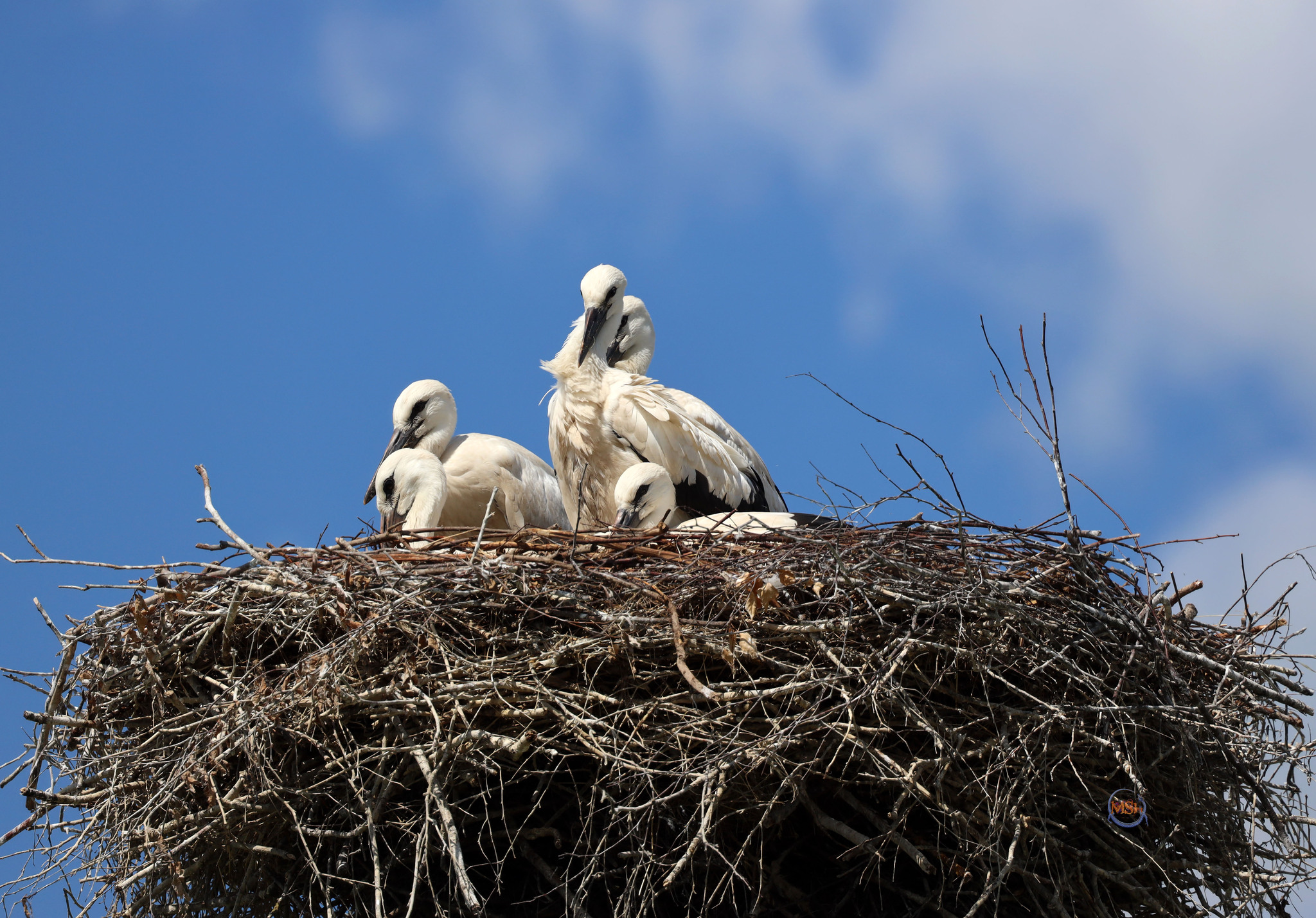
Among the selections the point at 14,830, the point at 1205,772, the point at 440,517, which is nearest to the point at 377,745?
the point at 14,830

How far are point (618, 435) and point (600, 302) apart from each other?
592mm

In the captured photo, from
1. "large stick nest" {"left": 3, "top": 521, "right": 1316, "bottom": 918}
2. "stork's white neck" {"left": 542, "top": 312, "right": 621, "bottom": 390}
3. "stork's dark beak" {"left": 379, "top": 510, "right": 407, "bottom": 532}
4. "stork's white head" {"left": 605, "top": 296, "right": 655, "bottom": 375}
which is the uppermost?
"stork's white head" {"left": 605, "top": 296, "right": 655, "bottom": 375}

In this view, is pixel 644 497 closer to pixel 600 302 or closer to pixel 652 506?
pixel 652 506

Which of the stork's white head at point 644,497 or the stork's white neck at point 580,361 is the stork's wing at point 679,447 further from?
the stork's white head at point 644,497

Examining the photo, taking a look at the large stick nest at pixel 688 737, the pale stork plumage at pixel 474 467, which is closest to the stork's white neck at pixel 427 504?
the pale stork plumage at pixel 474 467

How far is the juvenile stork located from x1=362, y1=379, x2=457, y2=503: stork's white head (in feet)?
1.40

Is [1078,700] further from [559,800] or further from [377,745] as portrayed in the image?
[377,745]

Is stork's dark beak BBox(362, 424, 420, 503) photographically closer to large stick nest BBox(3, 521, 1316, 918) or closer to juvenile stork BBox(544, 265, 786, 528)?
juvenile stork BBox(544, 265, 786, 528)

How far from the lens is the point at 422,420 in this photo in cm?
517

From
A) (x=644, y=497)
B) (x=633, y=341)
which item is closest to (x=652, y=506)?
(x=644, y=497)

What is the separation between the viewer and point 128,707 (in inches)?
141

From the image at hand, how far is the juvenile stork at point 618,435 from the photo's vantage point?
16.4ft

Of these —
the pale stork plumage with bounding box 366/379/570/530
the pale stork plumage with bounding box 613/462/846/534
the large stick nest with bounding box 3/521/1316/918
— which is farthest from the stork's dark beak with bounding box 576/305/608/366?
the large stick nest with bounding box 3/521/1316/918

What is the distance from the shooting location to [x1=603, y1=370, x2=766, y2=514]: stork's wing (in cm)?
497
